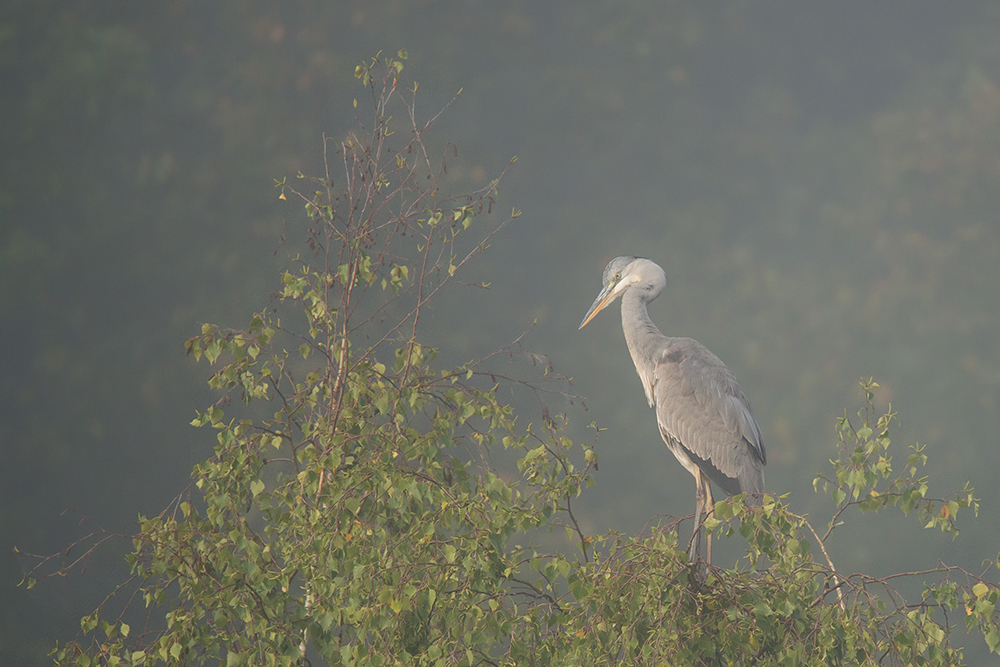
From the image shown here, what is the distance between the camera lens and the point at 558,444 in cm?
182

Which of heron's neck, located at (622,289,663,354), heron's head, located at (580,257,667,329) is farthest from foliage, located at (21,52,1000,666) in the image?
heron's head, located at (580,257,667,329)

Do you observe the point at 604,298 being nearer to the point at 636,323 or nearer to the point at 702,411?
the point at 636,323

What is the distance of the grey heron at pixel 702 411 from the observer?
10.9 feet

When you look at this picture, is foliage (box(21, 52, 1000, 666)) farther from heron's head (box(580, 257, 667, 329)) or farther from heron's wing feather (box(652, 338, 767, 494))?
heron's head (box(580, 257, 667, 329))

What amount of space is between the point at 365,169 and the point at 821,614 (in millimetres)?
1131

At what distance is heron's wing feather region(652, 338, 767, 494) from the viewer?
130 inches

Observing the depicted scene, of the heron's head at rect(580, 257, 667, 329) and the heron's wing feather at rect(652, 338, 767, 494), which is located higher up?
the heron's head at rect(580, 257, 667, 329)

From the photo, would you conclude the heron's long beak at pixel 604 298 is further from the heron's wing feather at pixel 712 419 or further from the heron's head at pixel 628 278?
the heron's wing feather at pixel 712 419

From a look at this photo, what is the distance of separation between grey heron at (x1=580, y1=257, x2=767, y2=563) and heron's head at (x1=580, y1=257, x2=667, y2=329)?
117 millimetres

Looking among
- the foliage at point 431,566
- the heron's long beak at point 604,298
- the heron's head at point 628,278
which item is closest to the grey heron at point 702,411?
the heron's head at point 628,278

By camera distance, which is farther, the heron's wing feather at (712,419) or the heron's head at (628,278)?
the heron's head at (628,278)

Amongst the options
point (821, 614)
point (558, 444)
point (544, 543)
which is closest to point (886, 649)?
point (821, 614)

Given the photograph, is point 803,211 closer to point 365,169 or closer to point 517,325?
point 517,325

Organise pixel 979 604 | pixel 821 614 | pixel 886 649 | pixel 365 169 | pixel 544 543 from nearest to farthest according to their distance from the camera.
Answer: pixel 979 604
pixel 821 614
pixel 886 649
pixel 365 169
pixel 544 543
